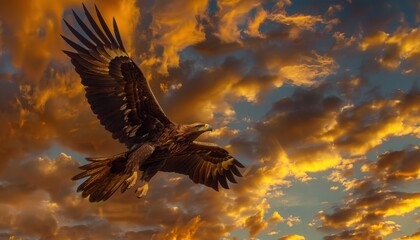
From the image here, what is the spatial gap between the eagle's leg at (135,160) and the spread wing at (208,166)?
3266mm

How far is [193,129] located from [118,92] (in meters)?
1.98

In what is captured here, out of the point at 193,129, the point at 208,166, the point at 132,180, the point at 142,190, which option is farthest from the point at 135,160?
the point at 208,166

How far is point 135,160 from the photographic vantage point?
8.91 m

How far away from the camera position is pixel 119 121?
991 centimetres

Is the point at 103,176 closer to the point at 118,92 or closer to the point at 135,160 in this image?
the point at 135,160

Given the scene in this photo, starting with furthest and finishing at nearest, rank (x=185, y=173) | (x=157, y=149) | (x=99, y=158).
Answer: (x=185, y=173) < (x=157, y=149) < (x=99, y=158)

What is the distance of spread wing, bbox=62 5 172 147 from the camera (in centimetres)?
962

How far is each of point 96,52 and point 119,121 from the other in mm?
1671

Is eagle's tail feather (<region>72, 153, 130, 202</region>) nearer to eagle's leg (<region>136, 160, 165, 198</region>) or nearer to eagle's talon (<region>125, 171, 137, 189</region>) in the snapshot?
eagle's talon (<region>125, 171, 137, 189</region>)

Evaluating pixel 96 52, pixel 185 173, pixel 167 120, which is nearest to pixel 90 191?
pixel 167 120

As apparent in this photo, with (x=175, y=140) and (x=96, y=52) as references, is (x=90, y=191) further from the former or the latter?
(x=96, y=52)

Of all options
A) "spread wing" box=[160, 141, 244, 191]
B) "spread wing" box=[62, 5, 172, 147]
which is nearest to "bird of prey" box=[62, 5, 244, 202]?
"spread wing" box=[62, 5, 172, 147]

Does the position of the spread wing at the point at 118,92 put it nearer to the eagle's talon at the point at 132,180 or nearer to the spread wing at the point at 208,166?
the eagle's talon at the point at 132,180

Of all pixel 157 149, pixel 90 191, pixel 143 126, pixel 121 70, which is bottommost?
pixel 90 191
